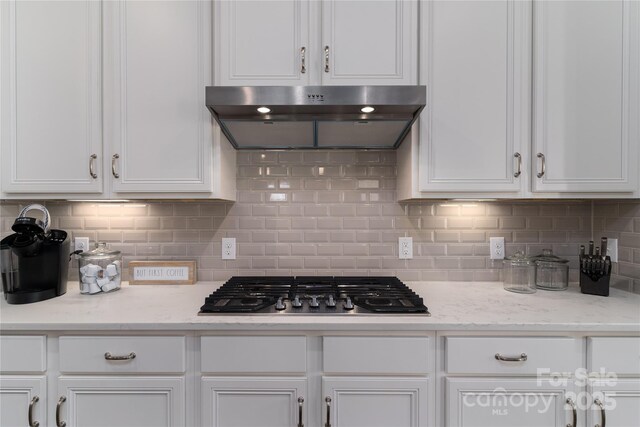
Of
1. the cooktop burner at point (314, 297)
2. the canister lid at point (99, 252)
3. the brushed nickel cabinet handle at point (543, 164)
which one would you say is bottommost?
the cooktop burner at point (314, 297)

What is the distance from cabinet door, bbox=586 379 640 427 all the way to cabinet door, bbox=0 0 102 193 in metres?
2.28

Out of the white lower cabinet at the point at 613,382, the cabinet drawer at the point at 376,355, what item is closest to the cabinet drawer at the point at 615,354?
the white lower cabinet at the point at 613,382

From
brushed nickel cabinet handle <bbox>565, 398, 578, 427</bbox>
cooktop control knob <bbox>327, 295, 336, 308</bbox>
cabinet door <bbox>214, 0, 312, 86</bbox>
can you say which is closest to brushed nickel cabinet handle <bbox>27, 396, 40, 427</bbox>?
cooktop control knob <bbox>327, 295, 336, 308</bbox>

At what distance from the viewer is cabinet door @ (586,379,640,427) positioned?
1113 millimetres

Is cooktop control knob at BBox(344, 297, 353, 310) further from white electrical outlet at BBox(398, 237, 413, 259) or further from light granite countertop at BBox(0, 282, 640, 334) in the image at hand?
white electrical outlet at BBox(398, 237, 413, 259)

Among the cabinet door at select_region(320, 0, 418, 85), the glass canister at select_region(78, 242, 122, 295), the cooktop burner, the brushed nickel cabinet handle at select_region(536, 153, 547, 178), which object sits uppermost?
the cabinet door at select_region(320, 0, 418, 85)

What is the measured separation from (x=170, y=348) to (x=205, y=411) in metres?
0.27

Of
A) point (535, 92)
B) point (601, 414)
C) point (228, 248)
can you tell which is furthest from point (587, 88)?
point (228, 248)

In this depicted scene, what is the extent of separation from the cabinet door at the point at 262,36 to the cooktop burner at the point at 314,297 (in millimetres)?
959

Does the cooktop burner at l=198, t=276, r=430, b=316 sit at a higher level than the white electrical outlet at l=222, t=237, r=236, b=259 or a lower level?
lower

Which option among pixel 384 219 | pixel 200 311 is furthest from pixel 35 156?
pixel 384 219

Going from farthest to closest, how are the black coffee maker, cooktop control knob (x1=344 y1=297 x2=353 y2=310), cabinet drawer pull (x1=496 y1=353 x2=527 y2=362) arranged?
the black coffee maker → cooktop control knob (x1=344 y1=297 x2=353 y2=310) → cabinet drawer pull (x1=496 y1=353 x2=527 y2=362)

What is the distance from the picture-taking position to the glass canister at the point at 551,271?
156 cm

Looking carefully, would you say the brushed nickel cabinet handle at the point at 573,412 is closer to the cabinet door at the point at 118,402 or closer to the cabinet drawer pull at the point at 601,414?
the cabinet drawer pull at the point at 601,414
